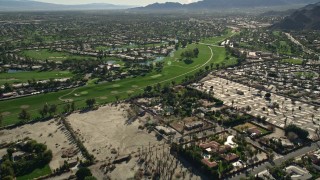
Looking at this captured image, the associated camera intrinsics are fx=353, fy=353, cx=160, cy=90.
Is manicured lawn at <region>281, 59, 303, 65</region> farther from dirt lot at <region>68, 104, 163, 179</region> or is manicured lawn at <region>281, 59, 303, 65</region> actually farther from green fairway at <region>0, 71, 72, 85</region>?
green fairway at <region>0, 71, 72, 85</region>

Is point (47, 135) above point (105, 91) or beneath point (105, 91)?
above

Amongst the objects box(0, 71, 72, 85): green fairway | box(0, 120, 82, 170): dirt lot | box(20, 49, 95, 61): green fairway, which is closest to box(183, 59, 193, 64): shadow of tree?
box(20, 49, 95, 61): green fairway

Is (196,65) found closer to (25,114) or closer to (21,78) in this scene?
(21,78)

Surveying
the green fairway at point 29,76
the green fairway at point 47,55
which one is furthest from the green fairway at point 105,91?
the green fairway at point 47,55

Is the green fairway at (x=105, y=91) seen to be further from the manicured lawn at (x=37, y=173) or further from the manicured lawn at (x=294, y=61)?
the manicured lawn at (x=37, y=173)

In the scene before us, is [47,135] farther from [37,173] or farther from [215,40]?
[215,40]

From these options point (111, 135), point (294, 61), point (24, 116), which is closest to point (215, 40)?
point (294, 61)
